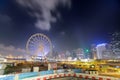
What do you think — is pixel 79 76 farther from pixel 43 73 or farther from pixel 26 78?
pixel 26 78

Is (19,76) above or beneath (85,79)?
above

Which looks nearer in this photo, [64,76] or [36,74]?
[36,74]

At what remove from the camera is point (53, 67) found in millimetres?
16438

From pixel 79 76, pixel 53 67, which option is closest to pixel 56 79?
pixel 79 76

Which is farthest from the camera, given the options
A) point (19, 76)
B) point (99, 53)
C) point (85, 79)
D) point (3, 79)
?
point (99, 53)

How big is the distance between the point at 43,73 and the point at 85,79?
4.32m

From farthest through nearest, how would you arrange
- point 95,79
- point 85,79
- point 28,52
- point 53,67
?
point 28,52
point 53,67
point 85,79
point 95,79

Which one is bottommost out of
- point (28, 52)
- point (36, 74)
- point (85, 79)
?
point (85, 79)

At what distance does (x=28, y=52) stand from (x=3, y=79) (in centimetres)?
5439

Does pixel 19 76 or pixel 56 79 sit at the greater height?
pixel 19 76

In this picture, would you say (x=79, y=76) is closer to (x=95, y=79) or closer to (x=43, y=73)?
(x=95, y=79)

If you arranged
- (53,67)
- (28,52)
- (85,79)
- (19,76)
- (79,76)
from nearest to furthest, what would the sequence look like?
(19,76), (85,79), (79,76), (53,67), (28,52)

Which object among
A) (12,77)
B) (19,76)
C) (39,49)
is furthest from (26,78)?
(39,49)

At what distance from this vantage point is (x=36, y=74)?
1114 cm
